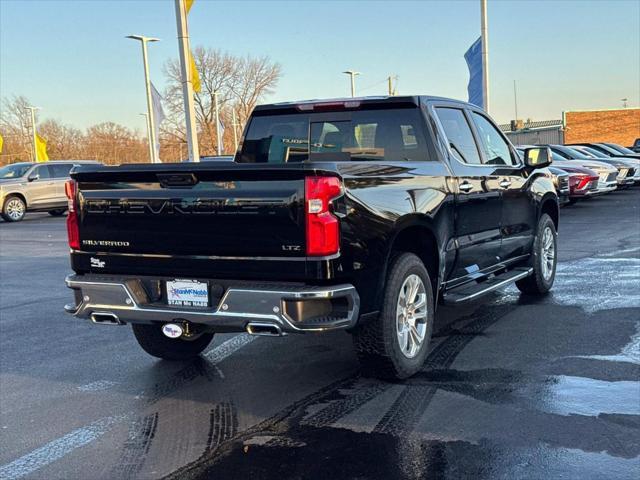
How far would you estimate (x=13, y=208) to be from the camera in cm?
2203

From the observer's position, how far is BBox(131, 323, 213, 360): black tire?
544 centimetres

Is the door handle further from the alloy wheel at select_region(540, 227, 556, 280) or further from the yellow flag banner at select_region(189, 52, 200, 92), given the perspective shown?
the yellow flag banner at select_region(189, 52, 200, 92)

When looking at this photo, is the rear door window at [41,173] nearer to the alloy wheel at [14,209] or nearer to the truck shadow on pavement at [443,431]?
the alloy wheel at [14,209]

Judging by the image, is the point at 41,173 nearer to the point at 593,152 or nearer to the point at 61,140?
the point at 593,152

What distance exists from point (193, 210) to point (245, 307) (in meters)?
0.68

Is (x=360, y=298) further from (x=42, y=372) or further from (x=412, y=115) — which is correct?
(x=42, y=372)

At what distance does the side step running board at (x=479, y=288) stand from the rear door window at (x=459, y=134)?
3.54ft

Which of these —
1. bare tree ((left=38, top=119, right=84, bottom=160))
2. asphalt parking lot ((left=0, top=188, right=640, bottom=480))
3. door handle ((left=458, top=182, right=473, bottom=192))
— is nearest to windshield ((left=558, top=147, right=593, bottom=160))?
asphalt parking lot ((left=0, top=188, right=640, bottom=480))

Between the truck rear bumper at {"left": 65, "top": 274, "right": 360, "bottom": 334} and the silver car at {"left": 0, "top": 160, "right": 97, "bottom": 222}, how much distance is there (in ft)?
60.6

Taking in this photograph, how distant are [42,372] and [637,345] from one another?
471 centimetres

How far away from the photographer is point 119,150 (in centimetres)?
6825

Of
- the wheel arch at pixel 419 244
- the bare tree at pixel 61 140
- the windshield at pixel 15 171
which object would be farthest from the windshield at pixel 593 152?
the bare tree at pixel 61 140

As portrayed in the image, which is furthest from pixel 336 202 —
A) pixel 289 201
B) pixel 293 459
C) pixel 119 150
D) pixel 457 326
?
pixel 119 150

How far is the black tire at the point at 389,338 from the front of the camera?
4.53m
